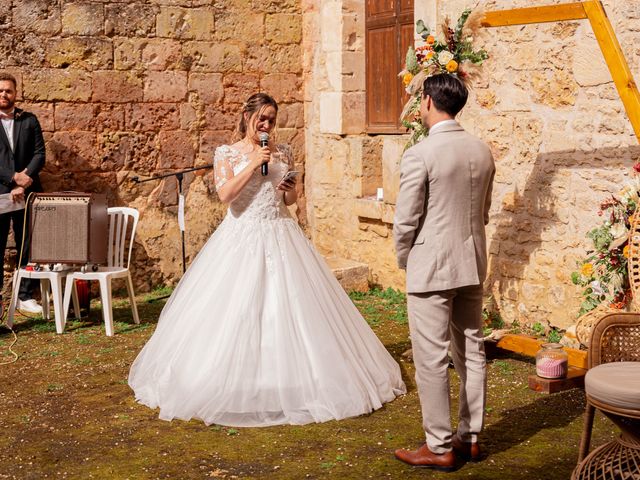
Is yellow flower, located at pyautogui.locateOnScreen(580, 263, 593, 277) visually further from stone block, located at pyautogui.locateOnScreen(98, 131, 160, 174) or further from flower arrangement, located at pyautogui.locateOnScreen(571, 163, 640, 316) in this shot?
stone block, located at pyautogui.locateOnScreen(98, 131, 160, 174)

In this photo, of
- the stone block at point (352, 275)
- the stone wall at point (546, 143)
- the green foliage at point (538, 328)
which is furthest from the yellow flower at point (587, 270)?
the stone block at point (352, 275)

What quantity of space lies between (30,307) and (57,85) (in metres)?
2.00

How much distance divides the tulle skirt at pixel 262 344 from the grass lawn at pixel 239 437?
0.35 ft

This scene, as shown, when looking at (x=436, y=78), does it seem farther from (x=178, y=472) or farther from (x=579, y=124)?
(x=579, y=124)

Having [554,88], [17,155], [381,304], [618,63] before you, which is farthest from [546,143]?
[17,155]

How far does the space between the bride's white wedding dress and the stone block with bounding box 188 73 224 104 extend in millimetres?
3680

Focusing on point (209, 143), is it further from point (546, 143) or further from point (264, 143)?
point (264, 143)

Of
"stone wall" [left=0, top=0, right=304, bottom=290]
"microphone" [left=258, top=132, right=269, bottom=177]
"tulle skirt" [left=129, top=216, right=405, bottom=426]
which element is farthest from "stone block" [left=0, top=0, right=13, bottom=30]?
"microphone" [left=258, top=132, right=269, bottom=177]

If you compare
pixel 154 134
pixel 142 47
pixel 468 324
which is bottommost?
pixel 468 324

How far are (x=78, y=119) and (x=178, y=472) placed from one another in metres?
5.07

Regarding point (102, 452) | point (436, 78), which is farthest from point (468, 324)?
point (102, 452)

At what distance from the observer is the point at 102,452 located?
4.78 meters

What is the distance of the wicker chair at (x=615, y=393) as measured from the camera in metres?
3.73

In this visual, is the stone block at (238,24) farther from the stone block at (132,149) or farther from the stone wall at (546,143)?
the stone wall at (546,143)
